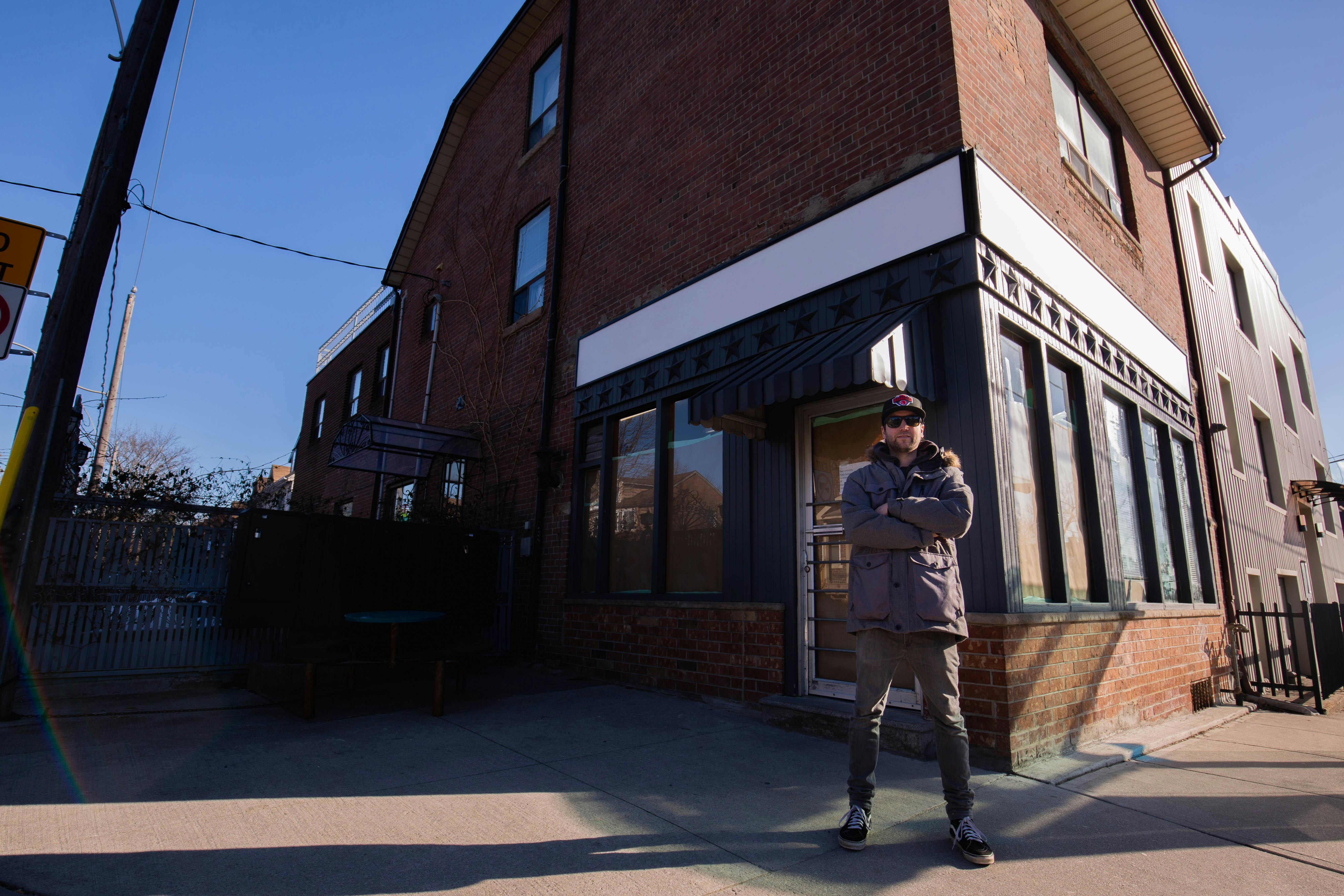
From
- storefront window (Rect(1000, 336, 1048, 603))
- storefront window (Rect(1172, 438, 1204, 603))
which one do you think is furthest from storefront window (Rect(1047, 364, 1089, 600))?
storefront window (Rect(1172, 438, 1204, 603))

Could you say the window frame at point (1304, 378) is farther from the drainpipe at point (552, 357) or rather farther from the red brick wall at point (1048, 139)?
the drainpipe at point (552, 357)

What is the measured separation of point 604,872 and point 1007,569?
313cm

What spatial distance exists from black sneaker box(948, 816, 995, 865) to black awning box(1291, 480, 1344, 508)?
47.9ft

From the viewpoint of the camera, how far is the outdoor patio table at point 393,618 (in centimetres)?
577

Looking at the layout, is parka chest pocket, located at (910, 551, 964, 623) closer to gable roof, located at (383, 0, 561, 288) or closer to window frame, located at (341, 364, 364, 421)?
gable roof, located at (383, 0, 561, 288)

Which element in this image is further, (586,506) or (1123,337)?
(586,506)

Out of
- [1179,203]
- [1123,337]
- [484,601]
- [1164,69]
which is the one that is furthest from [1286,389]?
[484,601]

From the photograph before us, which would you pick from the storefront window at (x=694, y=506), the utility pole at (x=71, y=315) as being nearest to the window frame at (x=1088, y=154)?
the storefront window at (x=694, y=506)

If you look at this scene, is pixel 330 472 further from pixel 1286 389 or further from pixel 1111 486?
pixel 1286 389

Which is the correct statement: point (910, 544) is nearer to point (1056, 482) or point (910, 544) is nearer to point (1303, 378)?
point (1056, 482)

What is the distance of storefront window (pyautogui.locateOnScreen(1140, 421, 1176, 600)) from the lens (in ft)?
24.0

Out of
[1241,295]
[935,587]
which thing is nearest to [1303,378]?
[1241,295]

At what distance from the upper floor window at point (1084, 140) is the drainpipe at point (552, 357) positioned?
602cm

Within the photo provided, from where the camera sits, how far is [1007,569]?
448 centimetres
